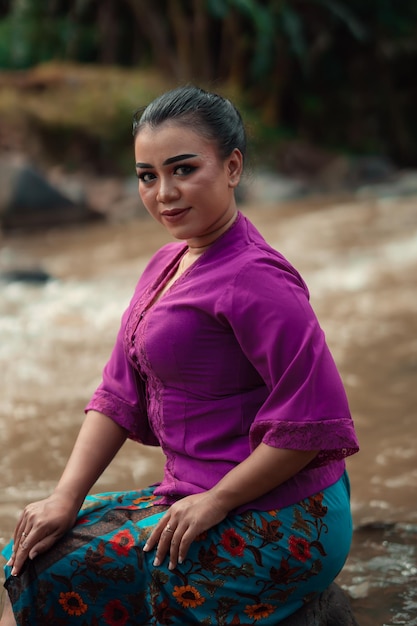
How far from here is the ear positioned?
6.00ft

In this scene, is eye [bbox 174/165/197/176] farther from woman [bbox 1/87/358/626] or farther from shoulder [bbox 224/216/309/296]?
shoulder [bbox 224/216/309/296]

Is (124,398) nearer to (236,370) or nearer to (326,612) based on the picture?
(236,370)

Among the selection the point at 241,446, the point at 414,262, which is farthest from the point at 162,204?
the point at 414,262

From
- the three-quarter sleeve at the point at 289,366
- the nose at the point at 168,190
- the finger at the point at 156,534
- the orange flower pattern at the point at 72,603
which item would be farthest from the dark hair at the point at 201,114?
the orange flower pattern at the point at 72,603

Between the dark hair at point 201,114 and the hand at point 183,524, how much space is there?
704mm

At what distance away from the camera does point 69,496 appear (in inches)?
72.3

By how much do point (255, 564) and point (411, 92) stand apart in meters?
16.2

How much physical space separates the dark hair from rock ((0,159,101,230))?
8368 millimetres

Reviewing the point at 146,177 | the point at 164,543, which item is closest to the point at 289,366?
the point at 164,543

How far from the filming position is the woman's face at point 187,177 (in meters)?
1.78

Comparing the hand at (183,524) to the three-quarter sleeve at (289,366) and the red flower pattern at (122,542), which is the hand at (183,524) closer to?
the red flower pattern at (122,542)

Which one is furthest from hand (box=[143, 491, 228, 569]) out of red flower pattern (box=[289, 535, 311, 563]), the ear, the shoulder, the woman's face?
the ear

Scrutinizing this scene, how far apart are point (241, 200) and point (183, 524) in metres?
9.93

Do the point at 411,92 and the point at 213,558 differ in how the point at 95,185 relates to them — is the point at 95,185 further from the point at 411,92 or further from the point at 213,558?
the point at 213,558
